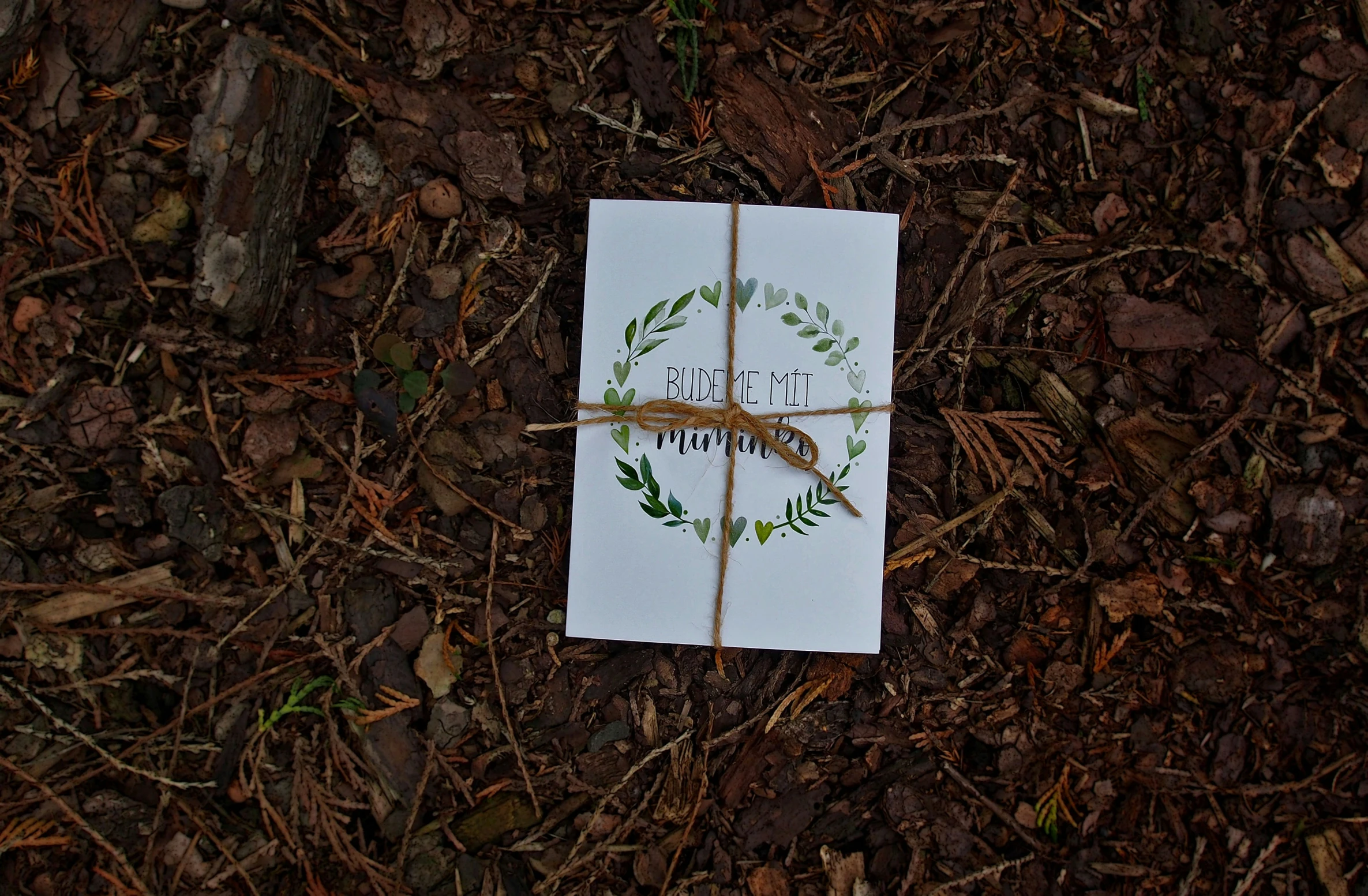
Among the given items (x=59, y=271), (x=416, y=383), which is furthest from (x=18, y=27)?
(x=416, y=383)

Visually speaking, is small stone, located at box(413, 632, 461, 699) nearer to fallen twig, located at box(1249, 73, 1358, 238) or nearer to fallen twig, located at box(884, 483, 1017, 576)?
fallen twig, located at box(884, 483, 1017, 576)

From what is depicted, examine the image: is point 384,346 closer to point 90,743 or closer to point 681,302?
point 681,302

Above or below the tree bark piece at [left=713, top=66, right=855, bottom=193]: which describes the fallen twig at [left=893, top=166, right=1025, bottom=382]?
below

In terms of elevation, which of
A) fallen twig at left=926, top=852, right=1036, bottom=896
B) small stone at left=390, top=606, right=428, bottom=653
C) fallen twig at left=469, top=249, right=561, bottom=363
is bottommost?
fallen twig at left=926, top=852, right=1036, bottom=896

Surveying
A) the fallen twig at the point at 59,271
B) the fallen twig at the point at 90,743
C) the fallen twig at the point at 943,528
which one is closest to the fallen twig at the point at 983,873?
the fallen twig at the point at 943,528

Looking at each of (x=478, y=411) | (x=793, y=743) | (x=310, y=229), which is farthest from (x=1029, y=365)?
(x=310, y=229)

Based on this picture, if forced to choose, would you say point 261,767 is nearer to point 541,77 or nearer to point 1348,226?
Result: point 541,77

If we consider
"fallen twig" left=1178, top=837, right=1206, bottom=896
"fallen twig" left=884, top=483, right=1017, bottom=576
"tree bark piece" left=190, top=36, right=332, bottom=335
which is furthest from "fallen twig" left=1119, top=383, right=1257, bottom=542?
"tree bark piece" left=190, top=36, right=332, bottom=335
